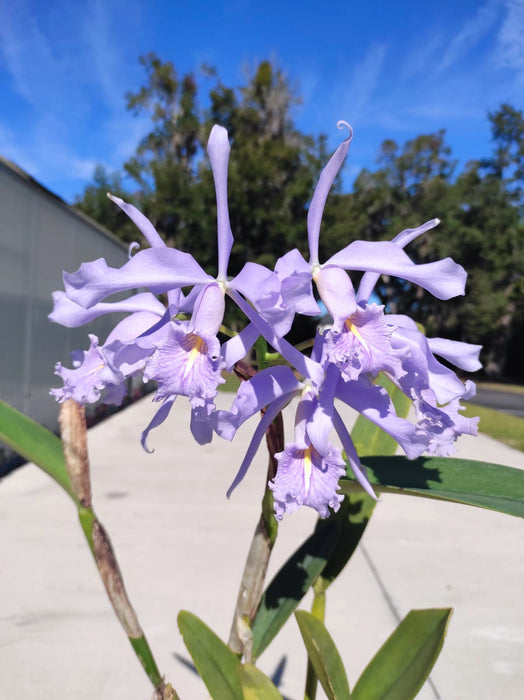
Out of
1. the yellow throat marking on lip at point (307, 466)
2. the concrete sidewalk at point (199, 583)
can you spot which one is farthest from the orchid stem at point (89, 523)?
the concrete sidewalk at point (199, 583)

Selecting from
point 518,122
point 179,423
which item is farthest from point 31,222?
point 518,122

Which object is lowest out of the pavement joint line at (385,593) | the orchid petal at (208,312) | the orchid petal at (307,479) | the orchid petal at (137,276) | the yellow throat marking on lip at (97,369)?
the pavement joint line at (385,593)

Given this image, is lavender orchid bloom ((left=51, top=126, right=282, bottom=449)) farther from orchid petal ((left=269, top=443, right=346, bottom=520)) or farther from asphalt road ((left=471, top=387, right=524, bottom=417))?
asphalt road ((left=471, top=387, right=524, bottom=417))

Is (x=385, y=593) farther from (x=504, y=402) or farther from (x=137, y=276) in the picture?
(x=504, y=402)

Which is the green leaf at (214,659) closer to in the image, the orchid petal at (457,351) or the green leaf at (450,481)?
the green leaf at (450,481)

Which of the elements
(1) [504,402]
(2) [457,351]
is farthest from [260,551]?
(1) [504,402]

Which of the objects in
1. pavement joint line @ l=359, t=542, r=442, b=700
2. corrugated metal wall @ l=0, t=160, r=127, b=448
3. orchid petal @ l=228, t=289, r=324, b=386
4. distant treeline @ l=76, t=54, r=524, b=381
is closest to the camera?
orchid petal @ l=228, t=289, r=324, b=386

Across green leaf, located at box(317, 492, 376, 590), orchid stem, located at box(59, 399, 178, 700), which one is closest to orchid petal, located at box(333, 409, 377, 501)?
orchid stem, located at box(59, 399, 178, 700)
